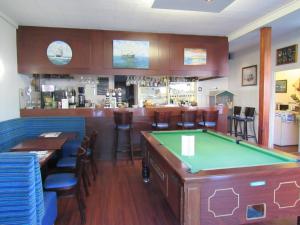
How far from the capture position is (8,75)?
4.44 metres

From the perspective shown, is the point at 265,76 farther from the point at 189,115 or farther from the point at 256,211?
the point at 256,211

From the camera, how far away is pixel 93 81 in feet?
20.2

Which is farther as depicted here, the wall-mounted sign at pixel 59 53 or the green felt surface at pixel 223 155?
the wall-mounted sign at pixel 59 53

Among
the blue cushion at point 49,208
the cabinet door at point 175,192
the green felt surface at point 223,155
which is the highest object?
the green felt surface at point 223,155

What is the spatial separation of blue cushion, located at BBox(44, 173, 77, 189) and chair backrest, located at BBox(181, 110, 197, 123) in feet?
9.82

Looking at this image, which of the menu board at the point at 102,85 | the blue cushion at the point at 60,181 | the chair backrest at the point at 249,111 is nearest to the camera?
the blue cushion at the point at 60,181

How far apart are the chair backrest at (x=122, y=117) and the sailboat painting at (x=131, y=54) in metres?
1.20

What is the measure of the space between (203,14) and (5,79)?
12.6 feet

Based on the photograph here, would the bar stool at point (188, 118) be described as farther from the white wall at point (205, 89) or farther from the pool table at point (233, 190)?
the white wall at point (205, 89)

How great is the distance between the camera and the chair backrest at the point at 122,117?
4.88m

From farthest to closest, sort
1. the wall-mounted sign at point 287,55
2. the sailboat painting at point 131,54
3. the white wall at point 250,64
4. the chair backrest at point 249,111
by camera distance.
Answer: the chair backrest at point 249,111, the white wall at point 250,64, the wall-mounted sign at point 287,55, the sailboat painting at point 131,54

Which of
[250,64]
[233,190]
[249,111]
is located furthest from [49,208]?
[250,64]

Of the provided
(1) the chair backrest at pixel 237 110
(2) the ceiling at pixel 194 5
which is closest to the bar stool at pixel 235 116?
(1) the chair backrest at pixel 237 110

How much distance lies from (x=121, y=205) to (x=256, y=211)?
1825 mm
